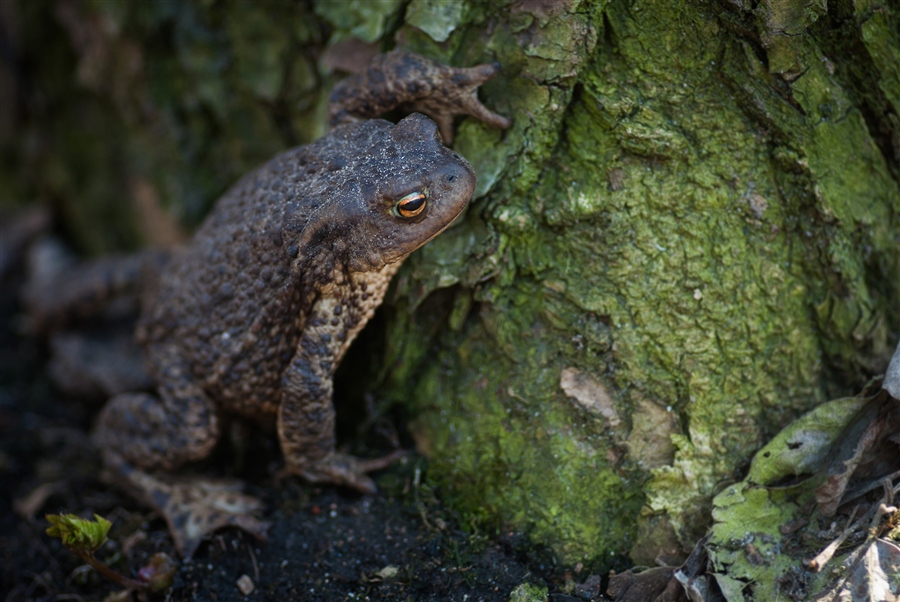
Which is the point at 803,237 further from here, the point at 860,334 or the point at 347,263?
the point at 347,263

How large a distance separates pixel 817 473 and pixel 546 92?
5.78 ft

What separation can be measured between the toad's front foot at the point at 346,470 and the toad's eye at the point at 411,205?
1144 millimetres

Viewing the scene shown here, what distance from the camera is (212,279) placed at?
319 cm

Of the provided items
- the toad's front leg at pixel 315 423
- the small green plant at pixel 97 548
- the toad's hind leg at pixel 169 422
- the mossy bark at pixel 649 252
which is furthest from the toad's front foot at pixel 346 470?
the small green plant at pixel 97 548

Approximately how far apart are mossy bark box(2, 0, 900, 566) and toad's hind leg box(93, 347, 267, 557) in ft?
3.56

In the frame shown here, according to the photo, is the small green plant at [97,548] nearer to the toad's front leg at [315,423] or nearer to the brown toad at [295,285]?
the brown toad at [295,285]

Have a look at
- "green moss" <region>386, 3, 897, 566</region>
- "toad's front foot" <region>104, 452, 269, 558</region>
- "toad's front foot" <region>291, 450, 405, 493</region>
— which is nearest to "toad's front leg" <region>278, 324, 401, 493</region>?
"toad's front foot" <region>291, 450, 405, 493</region>

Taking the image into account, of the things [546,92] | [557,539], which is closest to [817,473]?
[557,539]

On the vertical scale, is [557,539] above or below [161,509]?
above

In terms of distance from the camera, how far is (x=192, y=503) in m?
3.18

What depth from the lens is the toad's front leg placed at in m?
2.97

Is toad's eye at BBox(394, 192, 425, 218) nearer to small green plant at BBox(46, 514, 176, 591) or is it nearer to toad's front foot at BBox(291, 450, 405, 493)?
toad's front foot at BBox(291, 450, 405, 493)

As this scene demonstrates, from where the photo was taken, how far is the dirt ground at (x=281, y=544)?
2.68 m

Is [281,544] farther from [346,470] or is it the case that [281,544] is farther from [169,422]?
[169,422]
